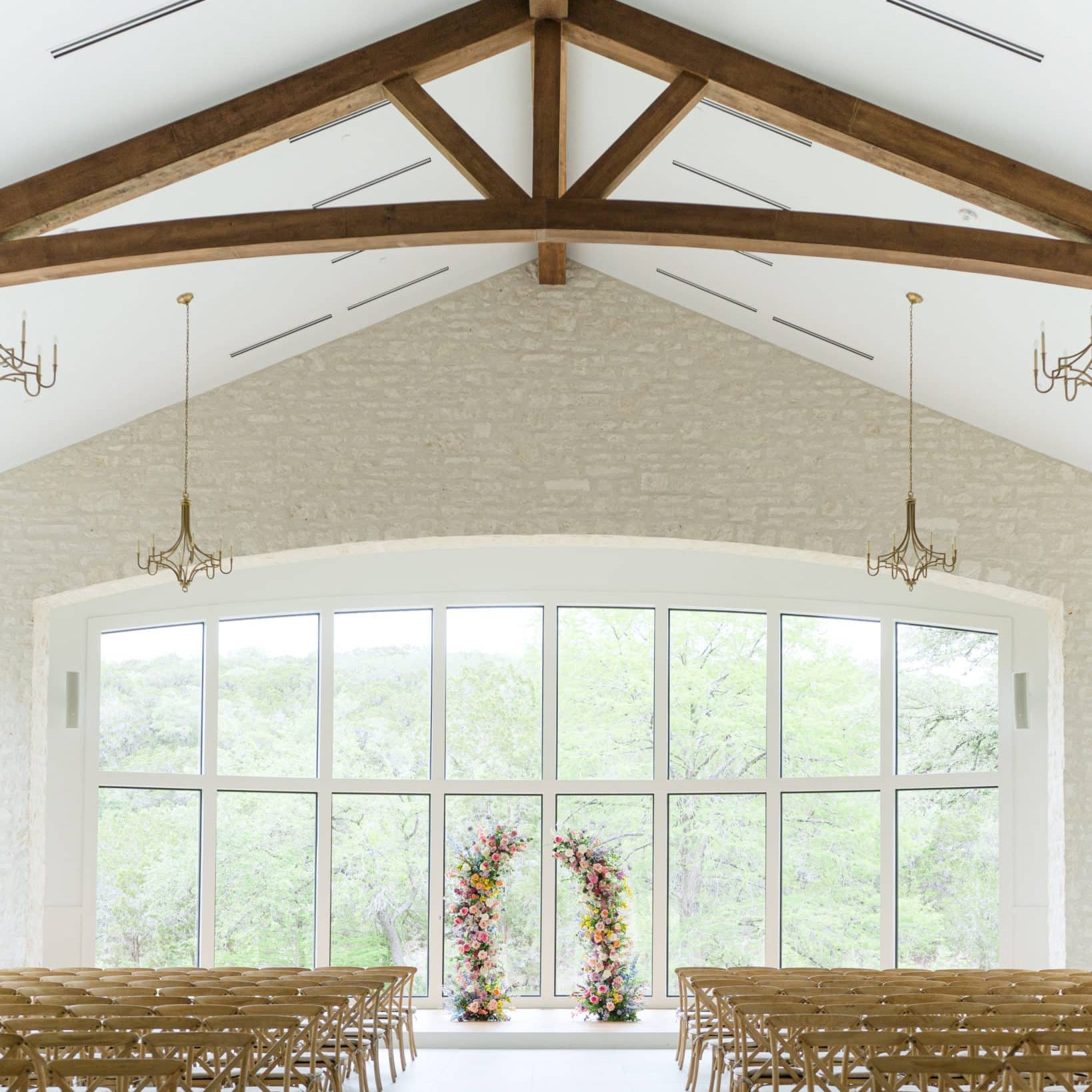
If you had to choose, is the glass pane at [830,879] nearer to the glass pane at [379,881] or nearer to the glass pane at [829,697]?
the glass pane at [829,697]

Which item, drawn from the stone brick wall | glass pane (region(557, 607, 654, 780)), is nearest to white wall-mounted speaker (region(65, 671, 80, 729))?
the stone brick wall

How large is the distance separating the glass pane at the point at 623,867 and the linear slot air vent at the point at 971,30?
8.27m

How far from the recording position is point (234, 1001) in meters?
6.48

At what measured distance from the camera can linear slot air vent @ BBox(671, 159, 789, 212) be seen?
29.1 ft

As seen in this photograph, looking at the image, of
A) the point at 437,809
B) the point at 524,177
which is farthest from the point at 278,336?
the point at 437,809

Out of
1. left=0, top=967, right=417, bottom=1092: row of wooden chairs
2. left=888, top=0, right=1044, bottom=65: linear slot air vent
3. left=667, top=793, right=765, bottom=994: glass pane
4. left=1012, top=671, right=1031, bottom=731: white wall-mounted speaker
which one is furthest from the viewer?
left=667, top=793, right=765, bottom=994: glass pane

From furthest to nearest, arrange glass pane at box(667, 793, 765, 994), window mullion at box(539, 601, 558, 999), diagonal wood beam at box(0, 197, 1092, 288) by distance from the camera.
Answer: glass pane at box(667, 793, 765, 994) → window mullion at box(539, 601, 558, 999) → diagonal wood beam at box(0, 197, 1092, 288)

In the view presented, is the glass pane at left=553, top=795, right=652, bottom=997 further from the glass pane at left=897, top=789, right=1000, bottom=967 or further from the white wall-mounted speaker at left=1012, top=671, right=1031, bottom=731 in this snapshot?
the white wall-mounted speaker at left=1012, top=671, right=1031, bottom=731

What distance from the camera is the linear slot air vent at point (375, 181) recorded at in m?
9.04

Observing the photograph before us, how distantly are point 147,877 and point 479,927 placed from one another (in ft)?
10.9

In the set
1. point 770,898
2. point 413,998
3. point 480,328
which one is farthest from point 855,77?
point 413,998

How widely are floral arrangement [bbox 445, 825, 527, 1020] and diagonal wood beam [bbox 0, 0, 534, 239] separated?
666cm

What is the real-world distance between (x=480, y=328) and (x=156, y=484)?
119 inches

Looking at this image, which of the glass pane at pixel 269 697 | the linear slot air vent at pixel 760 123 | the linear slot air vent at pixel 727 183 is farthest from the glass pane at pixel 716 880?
the linear slot air vent at pixel 760 123
